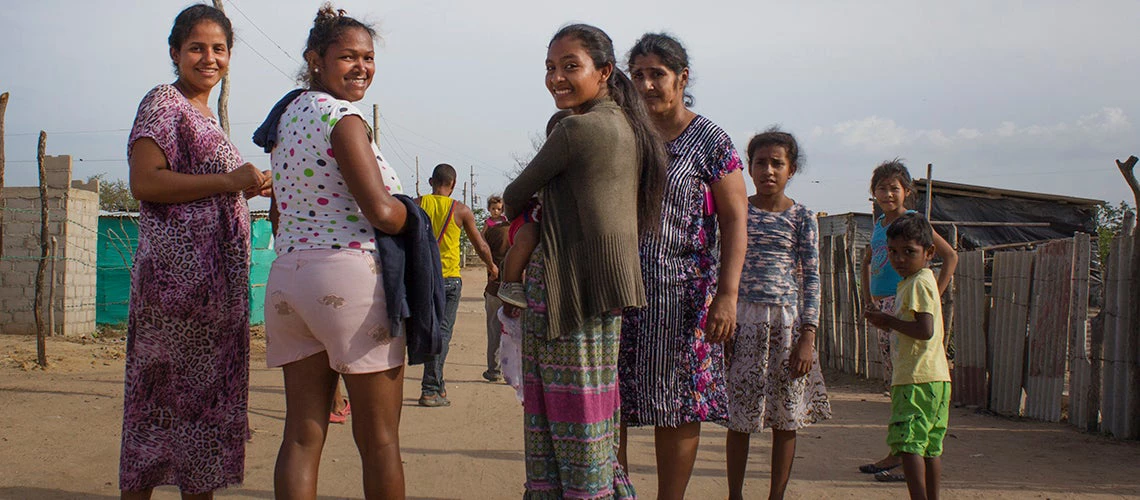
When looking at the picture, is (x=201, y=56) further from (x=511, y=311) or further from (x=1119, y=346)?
(x=1119, y=346)

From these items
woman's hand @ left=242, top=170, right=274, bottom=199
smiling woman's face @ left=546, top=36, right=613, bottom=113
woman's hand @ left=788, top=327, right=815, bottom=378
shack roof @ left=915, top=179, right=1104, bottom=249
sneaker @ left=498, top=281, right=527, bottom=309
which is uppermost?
shack roof @ left=915, top=179, right=1104, bottom=249

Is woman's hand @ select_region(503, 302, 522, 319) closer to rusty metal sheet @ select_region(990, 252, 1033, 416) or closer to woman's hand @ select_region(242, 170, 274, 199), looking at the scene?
woman's hand @ select_region(242, 170, 274, 199)

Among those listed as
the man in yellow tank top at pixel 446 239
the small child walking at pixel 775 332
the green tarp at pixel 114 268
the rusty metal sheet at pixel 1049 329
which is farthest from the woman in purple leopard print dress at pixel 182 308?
the green tarp at pixel 114 268

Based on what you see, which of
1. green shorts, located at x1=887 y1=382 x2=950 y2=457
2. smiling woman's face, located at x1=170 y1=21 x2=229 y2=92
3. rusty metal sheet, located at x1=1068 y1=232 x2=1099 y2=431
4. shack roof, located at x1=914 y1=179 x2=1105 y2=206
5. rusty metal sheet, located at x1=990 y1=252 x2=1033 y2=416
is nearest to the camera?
smiling woman's face, located at x1=170 y1=21 x2=229 y2=92

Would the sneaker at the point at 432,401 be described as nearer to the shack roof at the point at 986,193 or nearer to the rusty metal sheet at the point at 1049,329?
the rusty metal sheet at the point at 1049,329

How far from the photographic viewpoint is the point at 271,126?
9.76 ft

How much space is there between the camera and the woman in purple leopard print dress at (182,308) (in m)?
3.12

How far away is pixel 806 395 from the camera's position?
4.11 meters

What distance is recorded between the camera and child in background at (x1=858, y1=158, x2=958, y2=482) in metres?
5.03

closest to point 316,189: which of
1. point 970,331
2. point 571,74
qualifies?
point 571,74

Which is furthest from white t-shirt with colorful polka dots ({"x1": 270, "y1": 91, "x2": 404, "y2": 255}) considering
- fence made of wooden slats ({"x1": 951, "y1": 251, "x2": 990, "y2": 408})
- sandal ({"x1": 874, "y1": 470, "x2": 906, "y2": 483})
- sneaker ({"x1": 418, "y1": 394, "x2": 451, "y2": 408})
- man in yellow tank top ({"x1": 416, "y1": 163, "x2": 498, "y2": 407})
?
fence made of wooden slats ({"x1": 951, "y1": 251, "x2": 990, "y2": 408})

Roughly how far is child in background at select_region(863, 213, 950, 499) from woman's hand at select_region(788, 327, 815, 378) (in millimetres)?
332

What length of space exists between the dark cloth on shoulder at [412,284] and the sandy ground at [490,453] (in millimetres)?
1742

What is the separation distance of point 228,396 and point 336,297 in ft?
2.63
